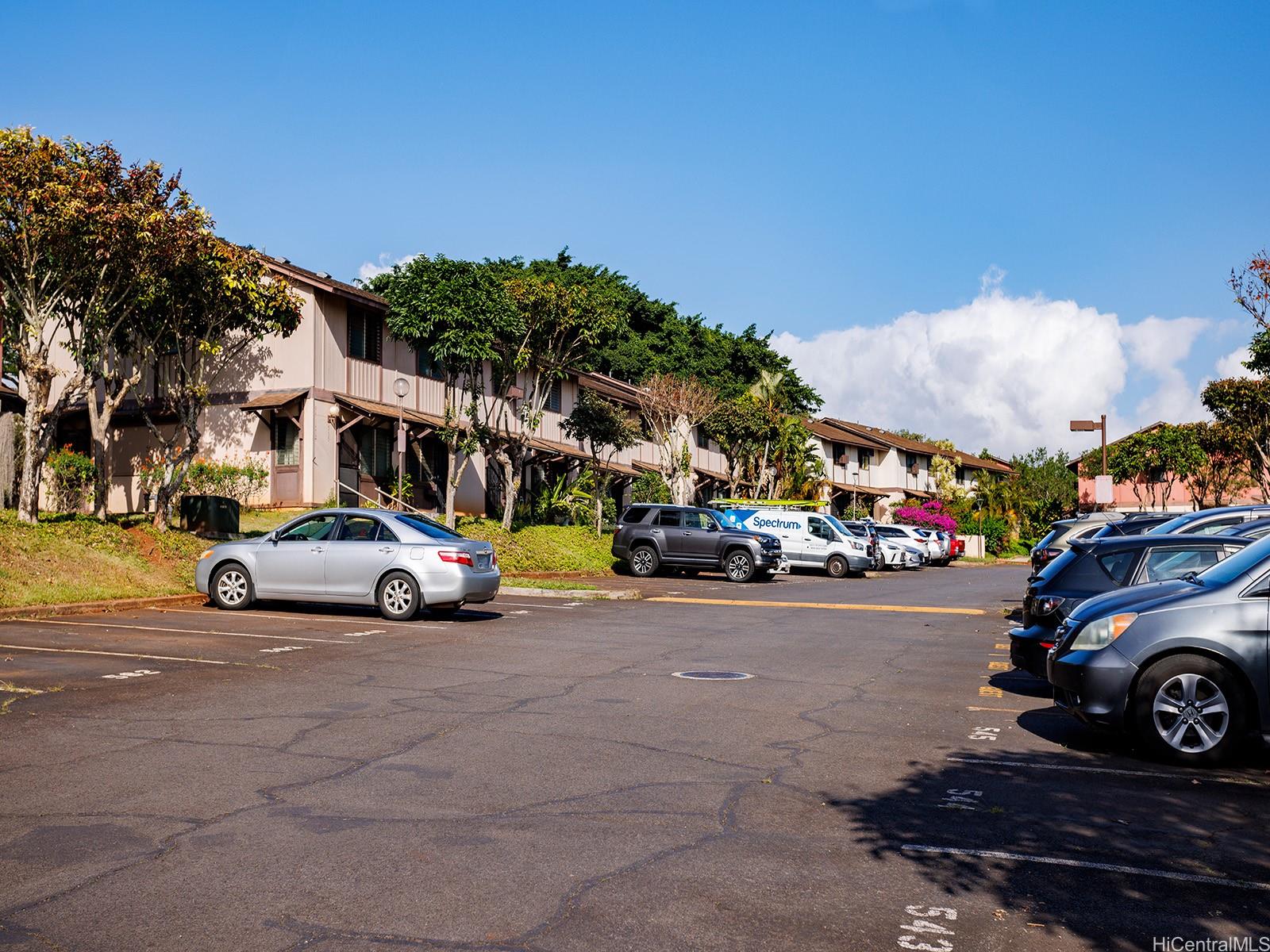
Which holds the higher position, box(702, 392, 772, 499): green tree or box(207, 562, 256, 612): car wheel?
box(702, 392, 772, 499): green tree

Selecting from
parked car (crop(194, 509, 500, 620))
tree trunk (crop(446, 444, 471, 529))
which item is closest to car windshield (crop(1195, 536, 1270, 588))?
parked car (crop(194, 509, 500, 620))

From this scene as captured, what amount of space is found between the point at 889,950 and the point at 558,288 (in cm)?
2686

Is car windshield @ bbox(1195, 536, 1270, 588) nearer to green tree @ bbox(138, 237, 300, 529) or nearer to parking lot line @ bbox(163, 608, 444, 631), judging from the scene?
parking lot line @ bbox(163, 608, 444, 631)

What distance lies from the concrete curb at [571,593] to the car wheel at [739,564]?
754 cm

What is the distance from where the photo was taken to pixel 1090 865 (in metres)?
5.38

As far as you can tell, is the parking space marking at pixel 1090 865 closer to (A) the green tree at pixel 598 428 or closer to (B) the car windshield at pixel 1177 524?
(B) the car windshield at pixel 1177 524

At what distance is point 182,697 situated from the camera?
9.75 meters

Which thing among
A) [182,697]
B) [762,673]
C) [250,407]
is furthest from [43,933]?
[250,407]

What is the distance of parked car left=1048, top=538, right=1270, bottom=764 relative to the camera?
300 inches

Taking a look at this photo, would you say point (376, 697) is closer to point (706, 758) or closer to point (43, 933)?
point (706, 758)

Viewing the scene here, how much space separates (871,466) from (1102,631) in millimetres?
69381

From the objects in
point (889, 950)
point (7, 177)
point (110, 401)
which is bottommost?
point (889, 950)

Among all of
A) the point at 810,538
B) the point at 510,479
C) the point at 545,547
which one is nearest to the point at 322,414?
the point at 510,479

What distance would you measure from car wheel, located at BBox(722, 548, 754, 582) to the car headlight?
2189 cm
